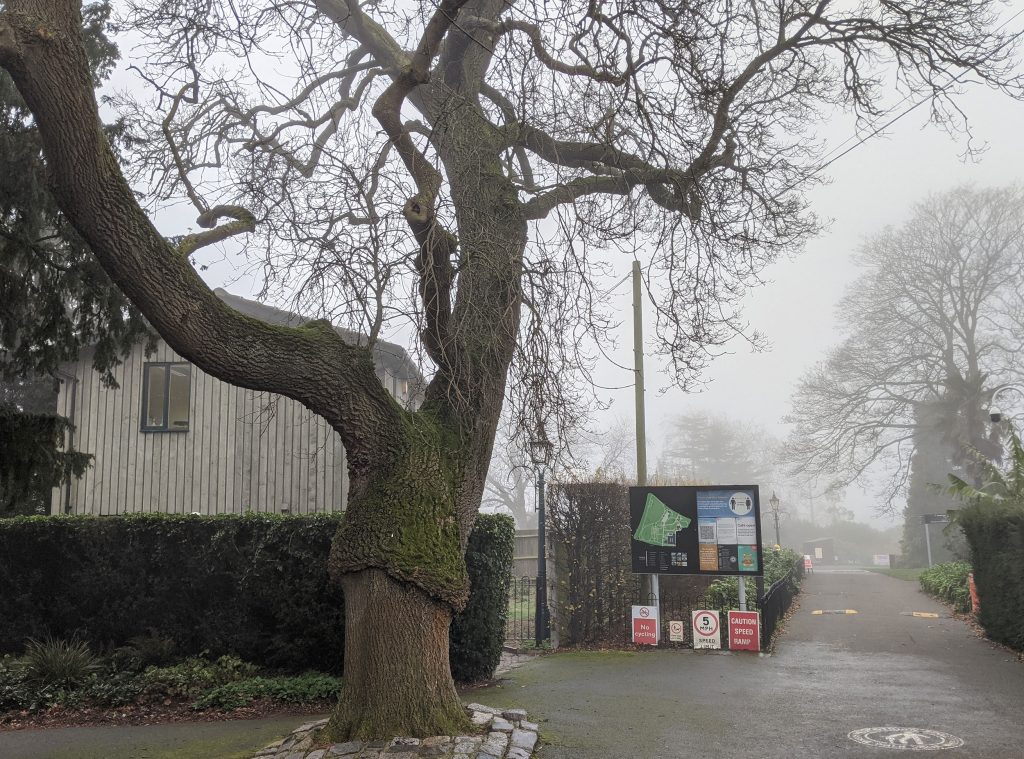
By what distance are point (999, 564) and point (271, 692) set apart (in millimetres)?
10777

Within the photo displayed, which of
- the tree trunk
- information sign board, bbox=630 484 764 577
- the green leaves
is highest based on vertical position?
the green leaves

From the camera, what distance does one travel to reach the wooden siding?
16141mm

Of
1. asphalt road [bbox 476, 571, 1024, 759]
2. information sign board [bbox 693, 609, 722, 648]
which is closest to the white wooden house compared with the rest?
asphalt road [bbox 476, 571, 1024, 759]

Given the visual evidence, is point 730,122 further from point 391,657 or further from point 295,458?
point 295,458

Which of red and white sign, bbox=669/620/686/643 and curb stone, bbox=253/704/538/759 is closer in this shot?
curb stone, bbox=253/704/538/759

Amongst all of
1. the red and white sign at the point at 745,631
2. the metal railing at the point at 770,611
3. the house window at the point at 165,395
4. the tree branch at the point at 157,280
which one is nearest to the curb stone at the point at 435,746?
the tree branch at the point at 157,280

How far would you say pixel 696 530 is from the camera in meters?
13.1

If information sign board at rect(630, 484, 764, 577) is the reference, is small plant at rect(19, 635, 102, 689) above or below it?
below

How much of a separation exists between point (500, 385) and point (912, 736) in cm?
492

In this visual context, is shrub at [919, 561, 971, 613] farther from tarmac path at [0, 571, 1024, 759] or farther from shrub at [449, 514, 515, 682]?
shrub at [449, 514, 515, 682]

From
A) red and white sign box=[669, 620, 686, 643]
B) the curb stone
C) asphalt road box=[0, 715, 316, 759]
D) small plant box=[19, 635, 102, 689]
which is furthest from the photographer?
red and white sign box=[669, 620, 686, 643]

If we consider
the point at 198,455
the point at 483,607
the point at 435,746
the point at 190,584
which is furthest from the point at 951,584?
the point at 435,746

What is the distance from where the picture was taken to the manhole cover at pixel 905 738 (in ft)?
22.6

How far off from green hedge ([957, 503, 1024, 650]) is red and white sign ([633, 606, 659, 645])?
5150 mm
